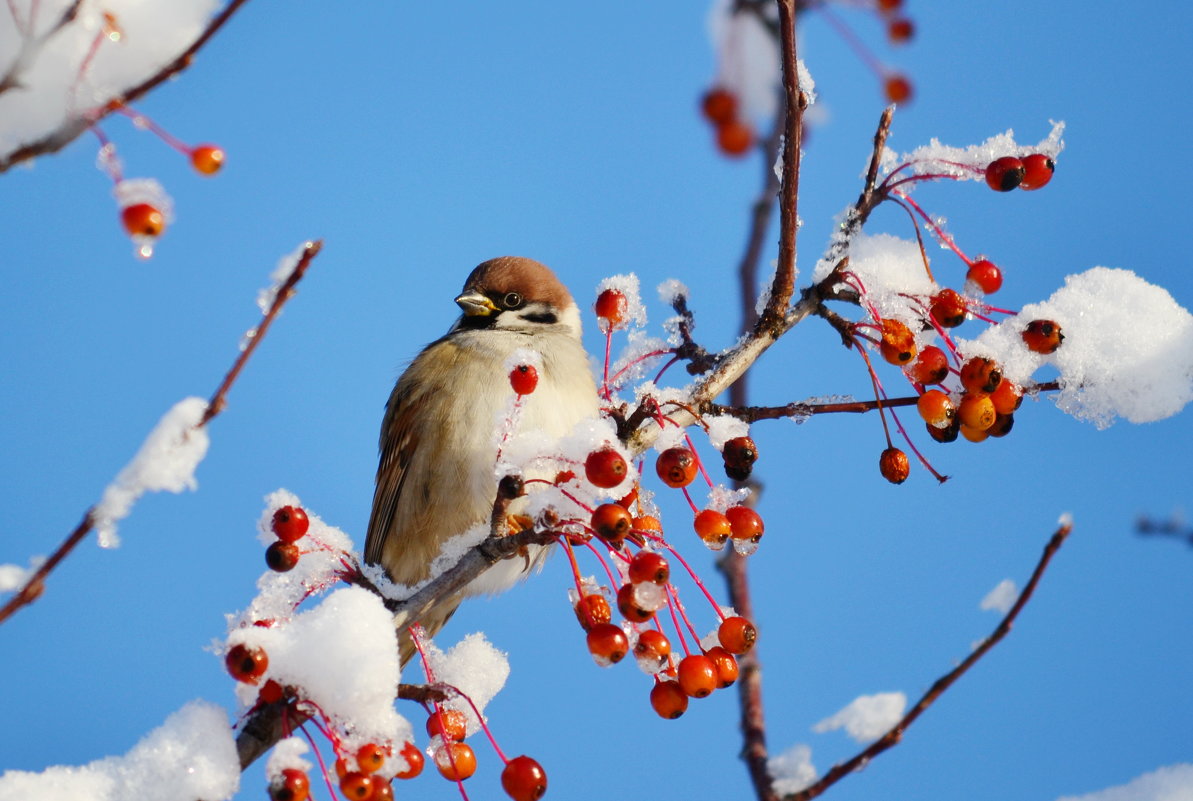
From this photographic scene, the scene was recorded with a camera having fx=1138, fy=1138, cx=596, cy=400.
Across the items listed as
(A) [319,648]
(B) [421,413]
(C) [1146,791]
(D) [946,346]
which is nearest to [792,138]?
(D) [946,346]

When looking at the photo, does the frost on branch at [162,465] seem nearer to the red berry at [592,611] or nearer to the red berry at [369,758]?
the red berry at [369,758]

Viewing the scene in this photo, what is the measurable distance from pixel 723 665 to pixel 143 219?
1282 millimetres

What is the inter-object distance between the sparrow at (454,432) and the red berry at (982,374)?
1.39 meters

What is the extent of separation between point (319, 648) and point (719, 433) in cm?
89

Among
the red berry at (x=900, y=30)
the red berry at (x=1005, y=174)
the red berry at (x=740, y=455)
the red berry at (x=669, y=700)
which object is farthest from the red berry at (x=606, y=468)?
the red berry at (x=900, y=30)

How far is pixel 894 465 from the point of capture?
93.6 inches

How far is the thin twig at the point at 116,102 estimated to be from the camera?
1425 mm

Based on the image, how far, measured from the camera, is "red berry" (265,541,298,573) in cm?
216

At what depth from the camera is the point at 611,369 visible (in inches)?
105

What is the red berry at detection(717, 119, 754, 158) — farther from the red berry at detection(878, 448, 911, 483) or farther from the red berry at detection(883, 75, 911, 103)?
the red berry at detection(878, 448, 911, 483)

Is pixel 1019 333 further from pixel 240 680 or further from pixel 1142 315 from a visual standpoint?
pixel 240 680

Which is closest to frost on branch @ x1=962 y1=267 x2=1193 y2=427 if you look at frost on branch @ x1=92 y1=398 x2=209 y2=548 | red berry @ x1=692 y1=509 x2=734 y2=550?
red berry @ x1=692 y1=509 x2=734 y2=550

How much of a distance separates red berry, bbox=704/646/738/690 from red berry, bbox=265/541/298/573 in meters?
0.81

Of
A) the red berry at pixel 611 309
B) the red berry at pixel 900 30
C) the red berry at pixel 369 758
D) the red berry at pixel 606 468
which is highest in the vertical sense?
the red berry at pixel 900 30
